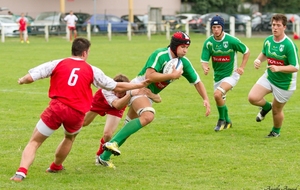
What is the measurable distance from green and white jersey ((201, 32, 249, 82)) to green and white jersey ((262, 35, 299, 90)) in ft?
3.17

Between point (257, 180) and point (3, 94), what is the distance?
10.1 meters

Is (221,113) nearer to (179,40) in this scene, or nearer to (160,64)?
(160,64)

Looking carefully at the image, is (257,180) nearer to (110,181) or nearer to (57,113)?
(110,181)

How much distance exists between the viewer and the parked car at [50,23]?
44406 millimetres

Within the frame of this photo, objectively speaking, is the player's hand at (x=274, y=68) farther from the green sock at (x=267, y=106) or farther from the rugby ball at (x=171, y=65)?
the rugby ball at (x=171, y=65)

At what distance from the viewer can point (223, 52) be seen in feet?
40.5

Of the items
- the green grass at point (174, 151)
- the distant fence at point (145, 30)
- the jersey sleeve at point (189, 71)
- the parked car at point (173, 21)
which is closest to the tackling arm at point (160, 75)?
the jersey sleeve at point (189, 71)

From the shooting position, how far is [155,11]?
50.8m

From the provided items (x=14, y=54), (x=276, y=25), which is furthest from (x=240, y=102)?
(x=14, y=54)

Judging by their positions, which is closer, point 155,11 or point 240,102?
point 240,102

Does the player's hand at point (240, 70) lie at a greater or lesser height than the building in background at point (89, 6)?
greater

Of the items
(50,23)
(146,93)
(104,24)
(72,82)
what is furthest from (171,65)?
(104,24)

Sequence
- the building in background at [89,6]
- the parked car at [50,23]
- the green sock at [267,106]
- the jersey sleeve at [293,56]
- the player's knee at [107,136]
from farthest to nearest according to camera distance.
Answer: the building in background at [89,6], the parked car at [50,23], the green sock at [267,106], the jersey sleeve at [293,56], the player's knee at [107,136]

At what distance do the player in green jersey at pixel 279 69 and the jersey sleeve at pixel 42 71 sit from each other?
4.04m
